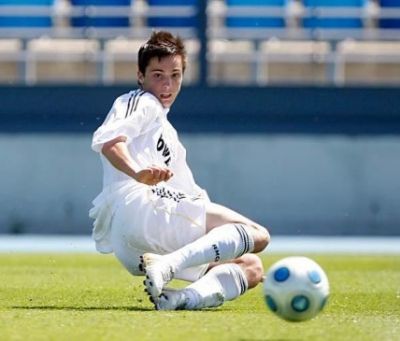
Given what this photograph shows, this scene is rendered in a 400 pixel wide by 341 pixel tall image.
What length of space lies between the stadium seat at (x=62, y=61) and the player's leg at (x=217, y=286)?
1036cm

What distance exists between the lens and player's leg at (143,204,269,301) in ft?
24.5

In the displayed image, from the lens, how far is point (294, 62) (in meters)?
19.6

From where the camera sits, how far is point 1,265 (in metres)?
12.8

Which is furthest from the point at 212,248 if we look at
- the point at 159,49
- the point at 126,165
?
the point at 159,49

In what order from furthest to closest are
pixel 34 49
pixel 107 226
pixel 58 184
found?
pixel 34 49 < pixel 58 184 < pixel 107 226

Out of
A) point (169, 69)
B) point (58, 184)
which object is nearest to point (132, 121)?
point (169, 69)

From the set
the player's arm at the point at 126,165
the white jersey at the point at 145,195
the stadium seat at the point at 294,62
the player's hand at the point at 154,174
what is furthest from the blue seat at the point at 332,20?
the player's hand at the point at 154,174

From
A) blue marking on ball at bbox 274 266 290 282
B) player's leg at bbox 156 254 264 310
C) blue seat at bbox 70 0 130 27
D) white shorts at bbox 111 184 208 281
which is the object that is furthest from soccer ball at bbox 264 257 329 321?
blue seat at bbox 70 0 130 27

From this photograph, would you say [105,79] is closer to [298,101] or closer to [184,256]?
[298,101]

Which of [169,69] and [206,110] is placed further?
[206,110]

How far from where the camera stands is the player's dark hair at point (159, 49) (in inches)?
324

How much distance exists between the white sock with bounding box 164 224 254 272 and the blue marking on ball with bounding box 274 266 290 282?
0.86 m

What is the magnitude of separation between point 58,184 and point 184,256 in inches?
382

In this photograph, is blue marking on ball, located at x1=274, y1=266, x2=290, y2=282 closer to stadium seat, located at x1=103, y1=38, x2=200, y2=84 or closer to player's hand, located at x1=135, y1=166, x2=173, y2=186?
player's hand, located at x1=135, y1=166, x2=173, y2=186
